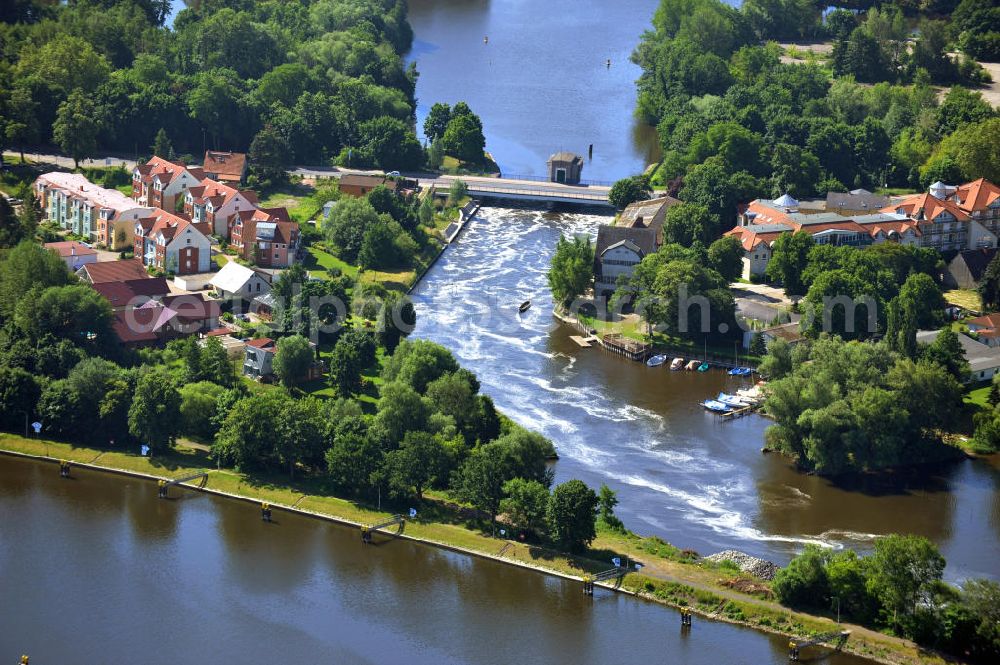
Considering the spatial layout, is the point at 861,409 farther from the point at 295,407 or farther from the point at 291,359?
the point at 291,359

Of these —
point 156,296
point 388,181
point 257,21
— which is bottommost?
point 156,296

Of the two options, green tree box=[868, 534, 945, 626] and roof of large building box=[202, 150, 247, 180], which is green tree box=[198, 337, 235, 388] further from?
roof of large building box=[202, 150, 247, 180]

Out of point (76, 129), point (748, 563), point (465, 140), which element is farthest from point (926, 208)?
point (76, 129)

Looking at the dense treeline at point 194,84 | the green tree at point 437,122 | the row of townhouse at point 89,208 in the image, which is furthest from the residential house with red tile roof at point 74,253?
the green tree at point 437,122

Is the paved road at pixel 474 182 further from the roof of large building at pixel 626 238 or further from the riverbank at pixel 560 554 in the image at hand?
the riverbank at pixel 560 554

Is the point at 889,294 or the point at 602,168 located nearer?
the point at 889,294

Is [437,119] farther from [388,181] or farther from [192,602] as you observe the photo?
[192,602]

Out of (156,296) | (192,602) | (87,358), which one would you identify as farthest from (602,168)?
(192,602)
